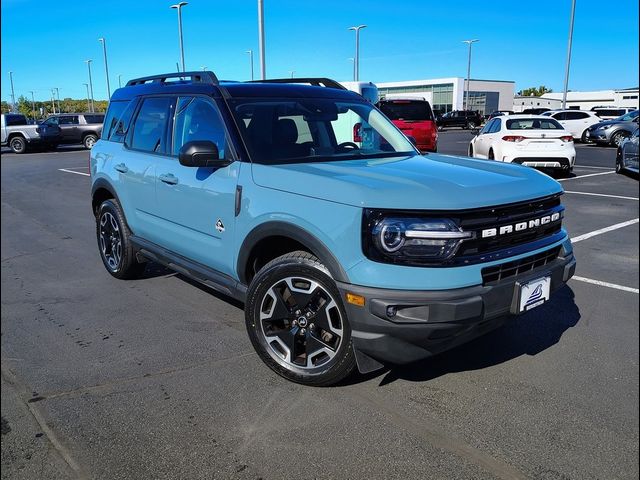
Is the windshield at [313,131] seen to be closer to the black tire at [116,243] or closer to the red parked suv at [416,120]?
the black tire at [116,243]

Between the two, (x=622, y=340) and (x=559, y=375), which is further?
(x=622, y=340)

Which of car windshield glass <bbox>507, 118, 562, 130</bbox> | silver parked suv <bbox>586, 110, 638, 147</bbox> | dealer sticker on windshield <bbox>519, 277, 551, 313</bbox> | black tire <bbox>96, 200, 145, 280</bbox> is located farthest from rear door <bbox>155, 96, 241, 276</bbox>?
silver parked suv <bbox>586, 110, 638, 147</bbox>

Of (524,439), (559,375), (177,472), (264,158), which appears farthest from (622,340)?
(177,472)

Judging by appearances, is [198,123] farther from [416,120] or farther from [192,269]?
[416,120]

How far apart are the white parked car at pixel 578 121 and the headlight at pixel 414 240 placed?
2757 centimetres

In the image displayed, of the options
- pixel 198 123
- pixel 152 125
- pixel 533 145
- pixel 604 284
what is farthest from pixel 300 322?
pixel 533 145

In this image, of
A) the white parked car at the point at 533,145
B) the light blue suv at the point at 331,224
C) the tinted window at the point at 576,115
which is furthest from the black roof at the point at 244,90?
the tinted window at the point at 576,115

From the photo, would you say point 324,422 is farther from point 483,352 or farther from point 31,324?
point 31,324

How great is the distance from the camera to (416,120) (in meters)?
16.3

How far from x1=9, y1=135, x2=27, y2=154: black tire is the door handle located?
78.8 ft

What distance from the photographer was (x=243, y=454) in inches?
105

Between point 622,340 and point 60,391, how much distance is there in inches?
152

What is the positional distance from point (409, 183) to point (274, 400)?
4.90 ft

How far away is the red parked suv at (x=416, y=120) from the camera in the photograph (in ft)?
52.3
